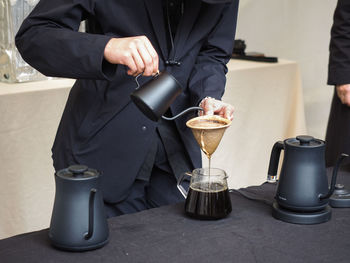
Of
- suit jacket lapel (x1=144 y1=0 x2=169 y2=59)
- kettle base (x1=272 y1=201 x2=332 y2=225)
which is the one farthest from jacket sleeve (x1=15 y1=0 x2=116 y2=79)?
kettle base (x1=272 y1=201 x2=332 y2=225)

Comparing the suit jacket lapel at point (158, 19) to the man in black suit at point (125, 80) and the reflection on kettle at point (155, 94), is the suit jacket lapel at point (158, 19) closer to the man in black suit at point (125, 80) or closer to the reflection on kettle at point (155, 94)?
the man in black suit at point (125, 80)

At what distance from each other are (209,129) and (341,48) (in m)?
1.24

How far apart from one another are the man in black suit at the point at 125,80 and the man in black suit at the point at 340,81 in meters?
0.76

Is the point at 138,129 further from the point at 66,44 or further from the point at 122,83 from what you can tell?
the point at 66,44

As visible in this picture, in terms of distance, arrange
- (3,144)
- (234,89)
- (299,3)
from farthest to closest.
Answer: (299,3) → (234,89) → (3,144)

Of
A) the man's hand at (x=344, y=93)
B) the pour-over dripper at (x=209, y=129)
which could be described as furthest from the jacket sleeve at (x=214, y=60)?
the man's hand at (x=344, y=93)

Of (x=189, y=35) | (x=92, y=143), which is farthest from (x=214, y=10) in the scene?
(x=92, y=143)

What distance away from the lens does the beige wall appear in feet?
12.6

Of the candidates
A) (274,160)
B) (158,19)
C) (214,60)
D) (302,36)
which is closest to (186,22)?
(158,19)

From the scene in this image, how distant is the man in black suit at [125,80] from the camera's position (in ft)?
4.86

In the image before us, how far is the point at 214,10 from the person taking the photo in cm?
171

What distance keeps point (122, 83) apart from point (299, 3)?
2552mm

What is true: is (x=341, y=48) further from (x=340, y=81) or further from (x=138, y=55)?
(x=138, y=55)

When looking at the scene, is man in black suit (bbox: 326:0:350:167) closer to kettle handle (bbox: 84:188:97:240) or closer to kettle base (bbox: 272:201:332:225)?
kettle base (bbox: 272:201:332:225)
